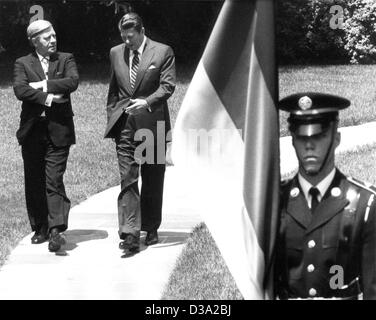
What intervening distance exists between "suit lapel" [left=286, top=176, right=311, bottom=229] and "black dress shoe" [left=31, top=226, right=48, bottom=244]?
5806 mm

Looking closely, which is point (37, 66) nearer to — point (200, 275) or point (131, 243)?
point (131, 243)

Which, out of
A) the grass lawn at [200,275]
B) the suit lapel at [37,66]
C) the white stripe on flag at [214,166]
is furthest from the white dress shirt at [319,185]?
the suit lapel at [37,66]

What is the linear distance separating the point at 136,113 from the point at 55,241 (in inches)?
52.9

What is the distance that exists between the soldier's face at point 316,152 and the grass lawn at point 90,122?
558 cm

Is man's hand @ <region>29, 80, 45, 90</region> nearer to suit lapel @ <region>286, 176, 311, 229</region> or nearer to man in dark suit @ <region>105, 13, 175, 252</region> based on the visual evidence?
man in dark suit @ <region>105, 13, 175, 252</region>

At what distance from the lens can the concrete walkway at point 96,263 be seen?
8.00 metres

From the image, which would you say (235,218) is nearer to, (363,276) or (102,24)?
(363,276)

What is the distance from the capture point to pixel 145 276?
330 inches

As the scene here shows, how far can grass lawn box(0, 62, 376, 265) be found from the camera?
11795 millimetres

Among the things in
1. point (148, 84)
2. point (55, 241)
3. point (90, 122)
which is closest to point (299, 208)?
point (148, 84)

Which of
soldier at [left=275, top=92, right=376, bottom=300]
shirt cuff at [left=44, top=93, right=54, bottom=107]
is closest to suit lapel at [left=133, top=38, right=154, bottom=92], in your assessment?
shirt cuff at [left=44, top=93, right=54, bottom=107]

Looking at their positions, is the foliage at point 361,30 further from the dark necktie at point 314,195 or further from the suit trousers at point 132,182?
the dark necktie at point 314,195
